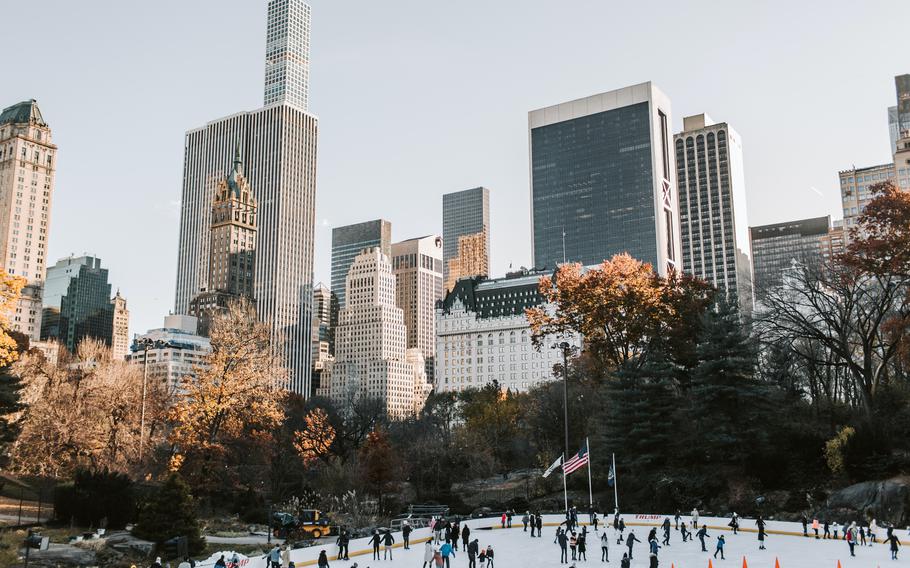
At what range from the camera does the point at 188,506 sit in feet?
117

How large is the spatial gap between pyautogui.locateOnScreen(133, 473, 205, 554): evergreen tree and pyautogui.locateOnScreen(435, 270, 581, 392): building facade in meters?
152

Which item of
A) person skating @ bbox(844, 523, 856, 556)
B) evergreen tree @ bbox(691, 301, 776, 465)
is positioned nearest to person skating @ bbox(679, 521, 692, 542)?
person skating @ bbox(844, 523, 856, 556)

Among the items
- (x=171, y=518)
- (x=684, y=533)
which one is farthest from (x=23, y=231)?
(x=684, y=533)

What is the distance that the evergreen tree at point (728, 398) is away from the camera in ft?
162

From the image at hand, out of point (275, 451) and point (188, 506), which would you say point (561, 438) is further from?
point (188, 506)

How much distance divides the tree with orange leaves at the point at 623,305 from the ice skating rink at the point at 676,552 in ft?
53.8

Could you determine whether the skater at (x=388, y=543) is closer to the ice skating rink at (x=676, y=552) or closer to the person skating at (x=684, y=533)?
the ice skating rink at (x=676, y=552)

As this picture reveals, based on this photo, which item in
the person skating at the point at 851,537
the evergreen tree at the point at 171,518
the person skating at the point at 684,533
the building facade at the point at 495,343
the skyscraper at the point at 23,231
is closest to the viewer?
the person skating at the point at 851,537

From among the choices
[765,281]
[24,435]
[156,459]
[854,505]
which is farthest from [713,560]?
[24,435]

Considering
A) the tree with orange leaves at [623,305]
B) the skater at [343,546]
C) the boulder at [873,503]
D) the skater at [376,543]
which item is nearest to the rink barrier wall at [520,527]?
the skater at [343,546]

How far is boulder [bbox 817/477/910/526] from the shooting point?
40.4 metres

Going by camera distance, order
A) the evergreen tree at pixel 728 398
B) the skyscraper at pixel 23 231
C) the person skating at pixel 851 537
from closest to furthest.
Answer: the person skating at pixel 851 537 → the evergreen tree at pixel 728 398 → the skyscraper at pixel 23 231

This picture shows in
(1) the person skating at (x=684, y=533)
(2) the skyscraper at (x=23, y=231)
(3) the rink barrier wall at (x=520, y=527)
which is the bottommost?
(3) the rink barrier wall at (x=520, y=527)

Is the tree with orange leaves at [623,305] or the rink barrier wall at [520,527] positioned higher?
the tree with orange leaves at [623,305]
